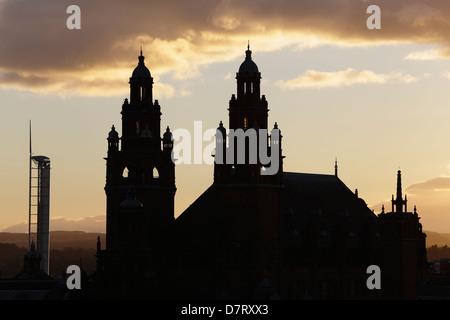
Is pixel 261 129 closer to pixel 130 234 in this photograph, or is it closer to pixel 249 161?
pixel 249 161

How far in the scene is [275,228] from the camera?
197750 mm

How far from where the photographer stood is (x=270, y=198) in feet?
647
